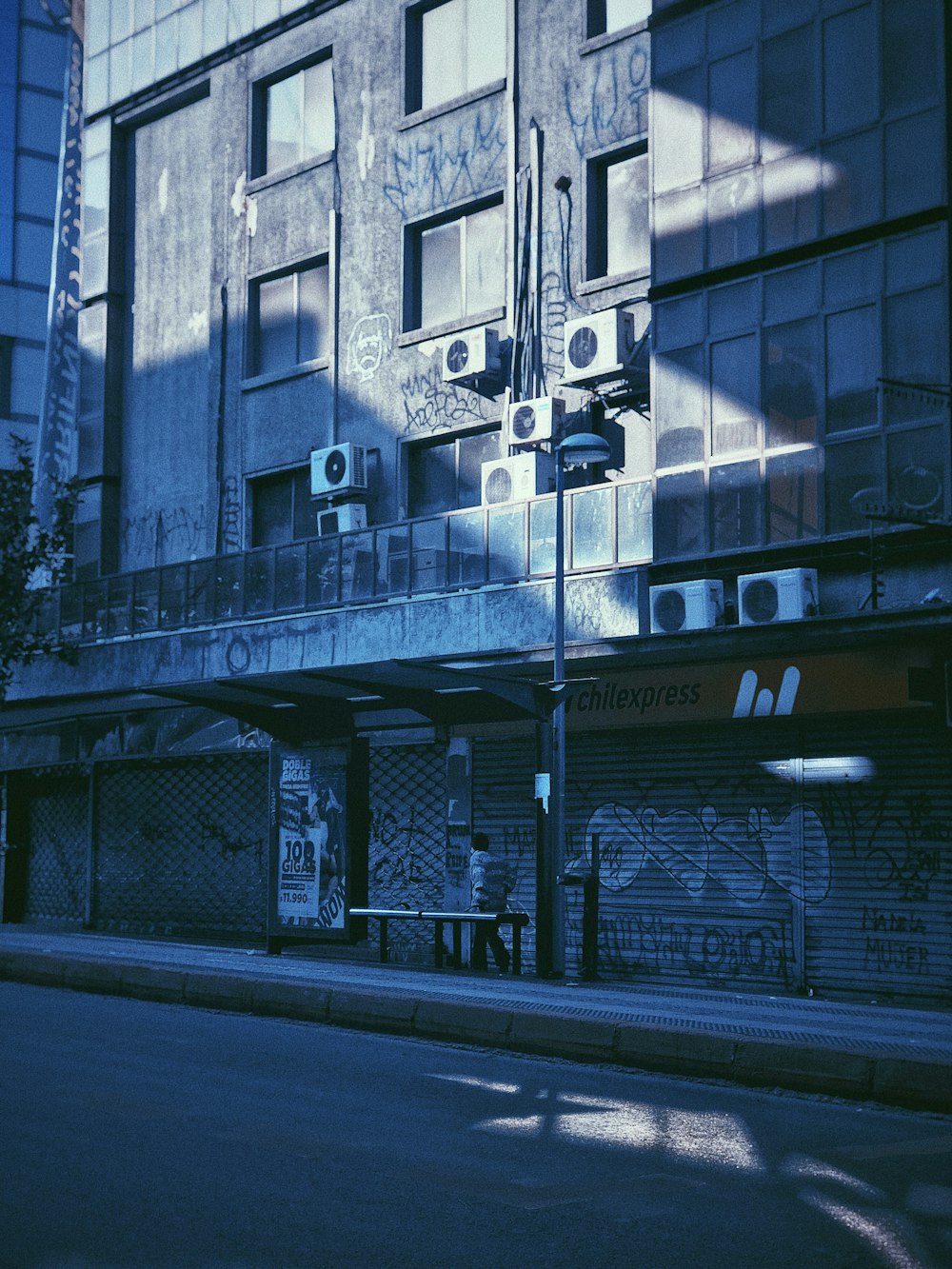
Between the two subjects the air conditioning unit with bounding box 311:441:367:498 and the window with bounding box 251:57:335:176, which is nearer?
the air conditioning unit with bounding box 311:441:367:498

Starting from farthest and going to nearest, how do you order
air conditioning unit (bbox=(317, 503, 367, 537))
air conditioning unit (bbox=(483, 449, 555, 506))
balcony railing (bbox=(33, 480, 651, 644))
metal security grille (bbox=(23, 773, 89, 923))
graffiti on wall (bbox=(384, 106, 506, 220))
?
1. metal security grille (bbox=(23, 773, 89, 923))
2. air conditioning unit (bbox=(317, 503, 367, 537))
3. graffiti on wall (bbox=(384, 106, 506, 220))
4. air conditioning unit (bbox=(483, 449, 555, 506))
5. balcony railing (bbox=(33, 480, 651, 644))

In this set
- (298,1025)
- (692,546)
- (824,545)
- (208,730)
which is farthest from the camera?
Result: (208,730)

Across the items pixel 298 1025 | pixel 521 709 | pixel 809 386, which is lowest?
pixel 298 1025

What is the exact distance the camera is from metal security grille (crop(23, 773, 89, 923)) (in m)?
26.6

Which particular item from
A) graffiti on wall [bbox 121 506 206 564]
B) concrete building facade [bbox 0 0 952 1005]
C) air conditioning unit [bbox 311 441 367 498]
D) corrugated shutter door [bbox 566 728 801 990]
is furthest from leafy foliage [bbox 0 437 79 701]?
corrugated shutter door [bbox 566 728 801 990]

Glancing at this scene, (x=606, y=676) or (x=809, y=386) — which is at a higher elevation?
(x=809, y=386)

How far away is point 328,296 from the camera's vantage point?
23.9 metres

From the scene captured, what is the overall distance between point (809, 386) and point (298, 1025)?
786 cm

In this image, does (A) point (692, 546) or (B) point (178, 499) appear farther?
(B) point (178, 499)

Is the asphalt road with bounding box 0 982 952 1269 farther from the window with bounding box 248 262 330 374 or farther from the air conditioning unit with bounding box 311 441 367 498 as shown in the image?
the window with bounding box 248 262 330 374

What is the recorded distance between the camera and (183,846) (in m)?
24.7

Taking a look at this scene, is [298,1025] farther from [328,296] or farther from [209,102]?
[209,102]

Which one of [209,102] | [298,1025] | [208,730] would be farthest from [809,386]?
[209,102]

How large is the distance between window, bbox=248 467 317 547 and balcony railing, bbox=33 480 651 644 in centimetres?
87
